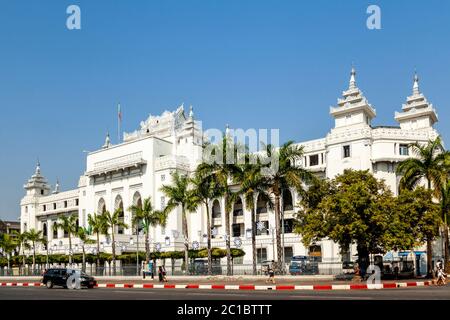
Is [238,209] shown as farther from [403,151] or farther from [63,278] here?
[63,278]

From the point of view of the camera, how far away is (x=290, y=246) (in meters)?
71.3

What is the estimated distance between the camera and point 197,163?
8369 cm

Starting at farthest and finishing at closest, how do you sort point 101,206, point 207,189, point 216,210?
point 101,206 < point 216,210 < point 207,189

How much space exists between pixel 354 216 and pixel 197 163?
46.4m

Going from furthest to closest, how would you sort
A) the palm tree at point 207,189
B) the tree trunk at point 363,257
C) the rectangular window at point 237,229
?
the rectangular window at point 237,229, the palm tree at point 207,189, the tree trunk at point 363,257

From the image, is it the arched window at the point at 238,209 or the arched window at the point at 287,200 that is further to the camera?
the arched window at the point at 238,209

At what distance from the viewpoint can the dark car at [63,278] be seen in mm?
36188

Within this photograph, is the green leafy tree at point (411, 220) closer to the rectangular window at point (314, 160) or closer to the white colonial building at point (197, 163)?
the white colonial building at point (197, 163)

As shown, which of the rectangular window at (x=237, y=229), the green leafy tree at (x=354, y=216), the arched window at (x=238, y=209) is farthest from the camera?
the arched window at (x=238, y=209)

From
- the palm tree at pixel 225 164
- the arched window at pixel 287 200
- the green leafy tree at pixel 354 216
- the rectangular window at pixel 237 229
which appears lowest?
the rectangular window at pixel 237 229

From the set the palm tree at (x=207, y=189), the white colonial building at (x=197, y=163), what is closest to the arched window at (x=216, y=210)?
the white colonial building at (x=197, y=163)

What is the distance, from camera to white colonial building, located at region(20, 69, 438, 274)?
65.7m

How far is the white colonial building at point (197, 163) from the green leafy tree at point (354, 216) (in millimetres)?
12144

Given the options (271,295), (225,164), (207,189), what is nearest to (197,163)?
(207,189)
